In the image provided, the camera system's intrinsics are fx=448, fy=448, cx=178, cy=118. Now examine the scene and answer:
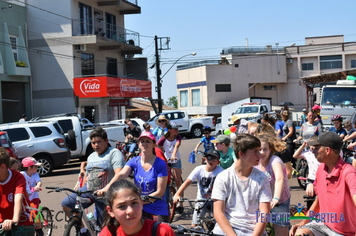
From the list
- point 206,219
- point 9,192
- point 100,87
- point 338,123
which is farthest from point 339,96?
point 9,192

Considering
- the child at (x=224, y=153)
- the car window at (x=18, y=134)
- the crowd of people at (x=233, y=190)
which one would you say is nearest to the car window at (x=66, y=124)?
the car window at (x=18, y=134)

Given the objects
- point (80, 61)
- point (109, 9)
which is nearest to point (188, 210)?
point (80, 61)

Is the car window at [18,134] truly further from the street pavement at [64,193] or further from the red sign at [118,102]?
the red sign at [118,102]

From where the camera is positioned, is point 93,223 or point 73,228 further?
point 93,223

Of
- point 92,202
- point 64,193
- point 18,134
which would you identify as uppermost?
point 18,134

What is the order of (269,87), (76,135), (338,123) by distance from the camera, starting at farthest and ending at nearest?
(269,87) → (76,135) → (338,123)

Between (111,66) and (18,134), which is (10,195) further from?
(111,66)

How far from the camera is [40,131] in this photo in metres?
16.3

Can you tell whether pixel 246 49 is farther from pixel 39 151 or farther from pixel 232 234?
pixel 232 234

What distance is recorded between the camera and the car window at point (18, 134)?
15.8 metres

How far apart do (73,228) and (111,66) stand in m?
31.4

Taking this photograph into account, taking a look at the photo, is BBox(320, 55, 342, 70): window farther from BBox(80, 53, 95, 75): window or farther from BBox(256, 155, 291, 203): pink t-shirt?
BBox(256, 155, 291, 203): pink t-shirt

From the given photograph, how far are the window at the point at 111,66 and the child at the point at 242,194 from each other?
1278 inches

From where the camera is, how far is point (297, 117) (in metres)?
24.8
